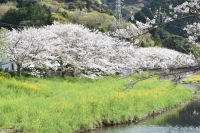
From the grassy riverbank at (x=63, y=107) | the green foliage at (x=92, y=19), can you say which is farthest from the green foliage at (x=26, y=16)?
the grassy riverbank at (x=63, y=107)

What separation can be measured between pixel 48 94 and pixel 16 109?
17.8 ft

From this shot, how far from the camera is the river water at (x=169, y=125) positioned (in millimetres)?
14809

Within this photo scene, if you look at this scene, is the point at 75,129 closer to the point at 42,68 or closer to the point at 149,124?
the point at 149,124

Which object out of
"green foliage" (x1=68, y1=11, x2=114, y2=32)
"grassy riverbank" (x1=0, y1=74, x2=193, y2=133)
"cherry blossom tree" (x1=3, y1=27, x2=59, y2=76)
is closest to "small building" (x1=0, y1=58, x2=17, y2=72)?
"cherry blossom tree" (x1=3, y1=27, x2=59, y2=76)

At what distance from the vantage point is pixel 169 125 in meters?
16.2

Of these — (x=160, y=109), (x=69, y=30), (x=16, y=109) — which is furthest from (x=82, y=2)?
(x=16, y=109)

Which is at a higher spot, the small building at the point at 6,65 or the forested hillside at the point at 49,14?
the forested hillside at the point at 49,14

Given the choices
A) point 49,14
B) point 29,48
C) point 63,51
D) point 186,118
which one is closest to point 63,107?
point 186,118

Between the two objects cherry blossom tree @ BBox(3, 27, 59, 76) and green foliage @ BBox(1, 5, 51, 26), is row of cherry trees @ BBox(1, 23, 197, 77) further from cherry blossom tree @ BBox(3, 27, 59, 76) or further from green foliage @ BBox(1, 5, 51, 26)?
green foliage @ BBox(1, 5, 51, 26)

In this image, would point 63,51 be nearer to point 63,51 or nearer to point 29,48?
point 63,51

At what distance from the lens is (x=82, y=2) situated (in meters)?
74.4

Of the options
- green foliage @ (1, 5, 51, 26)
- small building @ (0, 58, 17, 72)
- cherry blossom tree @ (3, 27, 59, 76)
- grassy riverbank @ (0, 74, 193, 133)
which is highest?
green foliage @ (1, 5, 51, 26)

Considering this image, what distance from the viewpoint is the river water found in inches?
583

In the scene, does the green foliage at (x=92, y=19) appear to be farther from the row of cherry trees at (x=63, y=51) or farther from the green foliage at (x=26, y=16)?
the row of cherry trees at (x=63, y=51)
